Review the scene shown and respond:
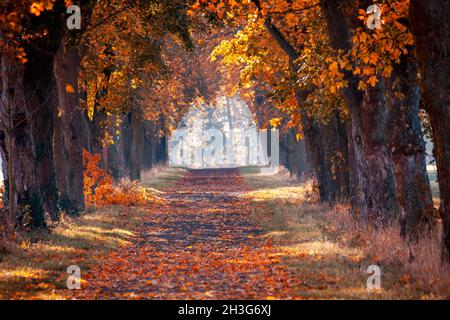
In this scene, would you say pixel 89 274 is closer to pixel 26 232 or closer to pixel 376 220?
pixel 26 232

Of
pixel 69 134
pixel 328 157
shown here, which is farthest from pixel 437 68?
pixel 69 134

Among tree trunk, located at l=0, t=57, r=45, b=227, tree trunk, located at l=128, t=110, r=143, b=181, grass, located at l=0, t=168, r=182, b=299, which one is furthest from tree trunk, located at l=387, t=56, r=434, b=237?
tree trunk, located at l=128, t=110, r=143, b=181

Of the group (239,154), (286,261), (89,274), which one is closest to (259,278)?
(286,261)

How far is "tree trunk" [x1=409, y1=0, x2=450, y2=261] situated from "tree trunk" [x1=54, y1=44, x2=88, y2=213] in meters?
14.8

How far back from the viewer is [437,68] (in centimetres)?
1266

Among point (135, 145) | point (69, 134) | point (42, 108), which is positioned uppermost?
point (42, 108)

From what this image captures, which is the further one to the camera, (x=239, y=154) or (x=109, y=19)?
(x=239, y=154)

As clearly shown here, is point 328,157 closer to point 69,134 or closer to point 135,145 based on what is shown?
point 69,134

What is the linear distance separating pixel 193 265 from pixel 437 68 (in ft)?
20.9

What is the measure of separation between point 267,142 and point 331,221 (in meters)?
46.5

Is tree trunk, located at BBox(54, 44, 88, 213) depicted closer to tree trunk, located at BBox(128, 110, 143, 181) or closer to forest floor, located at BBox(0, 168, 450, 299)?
forest floor, located at BBox(0, 168, 450, 299)

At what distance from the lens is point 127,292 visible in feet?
43.2

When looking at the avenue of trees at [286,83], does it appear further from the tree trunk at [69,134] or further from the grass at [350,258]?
the grass at [350,258]

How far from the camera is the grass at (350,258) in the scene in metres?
12.2
